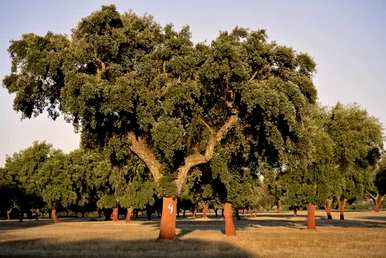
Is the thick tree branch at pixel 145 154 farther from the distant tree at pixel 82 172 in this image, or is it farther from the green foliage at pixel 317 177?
the distant tree at pixel 82 172

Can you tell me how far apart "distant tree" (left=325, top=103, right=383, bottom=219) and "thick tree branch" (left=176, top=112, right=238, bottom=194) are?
20.2 metres

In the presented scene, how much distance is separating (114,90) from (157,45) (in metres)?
6.89

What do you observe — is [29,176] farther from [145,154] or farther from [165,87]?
[165,87]

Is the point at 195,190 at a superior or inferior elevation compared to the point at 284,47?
inferior

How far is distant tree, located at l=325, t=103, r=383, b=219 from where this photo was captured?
51312 millimetres

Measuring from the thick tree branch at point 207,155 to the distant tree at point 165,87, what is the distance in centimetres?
8

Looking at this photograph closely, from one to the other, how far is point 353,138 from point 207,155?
22.7m

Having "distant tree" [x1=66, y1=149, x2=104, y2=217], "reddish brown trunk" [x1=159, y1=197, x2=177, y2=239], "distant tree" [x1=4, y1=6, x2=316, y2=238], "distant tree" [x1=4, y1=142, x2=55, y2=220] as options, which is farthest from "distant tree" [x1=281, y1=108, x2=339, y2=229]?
"distant tree" [x1=4, y1=142, x2=55, y2=220]

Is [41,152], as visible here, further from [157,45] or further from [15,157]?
[157,45]

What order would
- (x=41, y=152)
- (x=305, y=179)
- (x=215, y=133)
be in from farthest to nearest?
(x=41, y=152), (x=305, y=179), (x=215, y=133)

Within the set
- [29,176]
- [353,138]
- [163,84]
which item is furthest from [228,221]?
[29,176]

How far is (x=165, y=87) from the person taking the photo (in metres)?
33.2

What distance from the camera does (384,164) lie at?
77125 mm

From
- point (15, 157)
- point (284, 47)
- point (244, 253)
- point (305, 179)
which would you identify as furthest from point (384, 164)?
point (15, 157)
